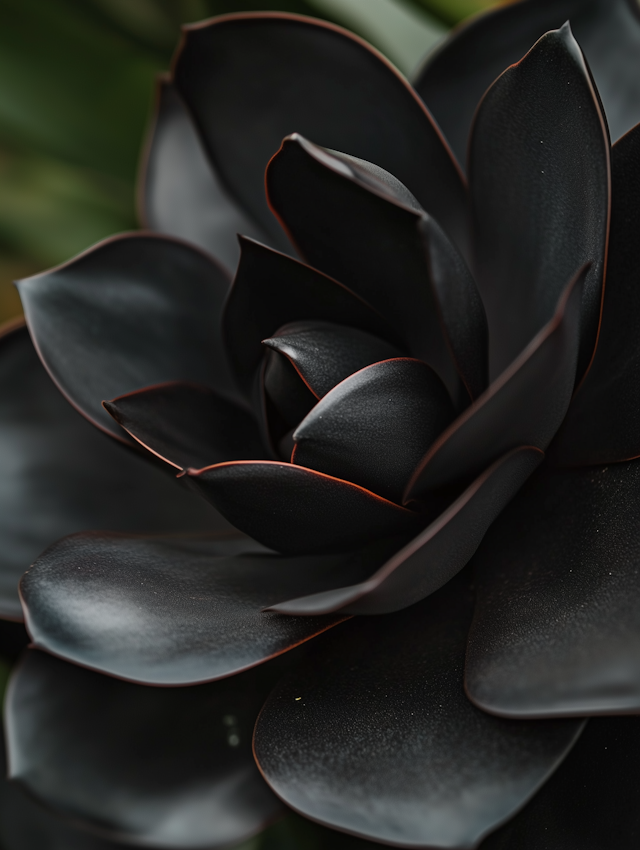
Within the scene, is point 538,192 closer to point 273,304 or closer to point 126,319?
point 273,304

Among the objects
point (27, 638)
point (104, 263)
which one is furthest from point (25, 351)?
point (27, 638)

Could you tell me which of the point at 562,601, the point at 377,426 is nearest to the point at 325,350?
the point at 377,426

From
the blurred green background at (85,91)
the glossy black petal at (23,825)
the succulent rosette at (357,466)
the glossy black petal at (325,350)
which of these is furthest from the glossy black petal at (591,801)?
the blurred green background at (85,91)

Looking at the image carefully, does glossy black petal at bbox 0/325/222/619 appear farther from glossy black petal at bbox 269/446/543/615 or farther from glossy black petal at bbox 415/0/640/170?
glossy black petal at bbox 415/0/640/170

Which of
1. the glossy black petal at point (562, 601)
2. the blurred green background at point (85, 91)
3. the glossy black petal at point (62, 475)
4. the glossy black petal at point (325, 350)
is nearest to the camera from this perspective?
the glossy black petal at point (562, 601)

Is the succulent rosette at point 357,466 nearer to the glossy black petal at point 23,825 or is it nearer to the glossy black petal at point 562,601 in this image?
the glossy black petal at point 562,601

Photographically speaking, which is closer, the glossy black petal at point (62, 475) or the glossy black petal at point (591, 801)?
the glossy black petal at point (591, 801)

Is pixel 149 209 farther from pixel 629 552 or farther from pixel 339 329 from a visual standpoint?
pixel 629 552
